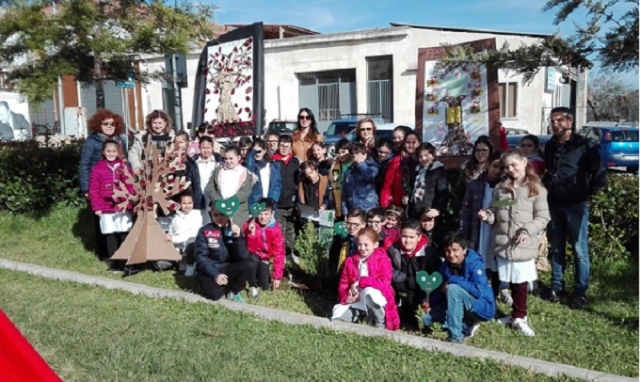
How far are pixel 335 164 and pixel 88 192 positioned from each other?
294 centimetres

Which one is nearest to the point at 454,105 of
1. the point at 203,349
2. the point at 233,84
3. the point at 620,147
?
the point at 233,84

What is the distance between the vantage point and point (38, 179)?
913 cm

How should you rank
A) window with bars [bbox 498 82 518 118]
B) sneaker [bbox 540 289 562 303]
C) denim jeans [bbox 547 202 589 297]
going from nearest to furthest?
denim jeans [bbox 547 202 589 297]
sneaker [bbox 540 289 562 303]
window with bars [bbox 498 82 518 118]

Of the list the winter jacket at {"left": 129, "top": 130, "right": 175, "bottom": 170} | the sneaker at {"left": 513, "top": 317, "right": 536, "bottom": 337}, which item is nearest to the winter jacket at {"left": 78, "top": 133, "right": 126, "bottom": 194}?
the winter jacket at {"left": 129, "top": 130, "right": 175, "bottom": 170}

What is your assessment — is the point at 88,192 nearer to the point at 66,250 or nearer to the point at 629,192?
the point at 66,250

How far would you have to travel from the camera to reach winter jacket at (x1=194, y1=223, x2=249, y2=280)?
19.1 ft

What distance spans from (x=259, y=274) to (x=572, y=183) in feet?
9.90

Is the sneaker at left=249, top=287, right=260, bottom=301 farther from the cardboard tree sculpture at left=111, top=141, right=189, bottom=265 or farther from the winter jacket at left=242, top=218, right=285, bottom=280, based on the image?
the cardboard tree sculpture at left=111, top=141, right=189, bottom=265

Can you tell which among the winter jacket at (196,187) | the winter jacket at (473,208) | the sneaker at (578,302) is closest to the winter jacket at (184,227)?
the winter jacket at (196,187)

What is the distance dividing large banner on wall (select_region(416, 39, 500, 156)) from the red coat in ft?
2.98

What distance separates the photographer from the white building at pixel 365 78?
25.4m

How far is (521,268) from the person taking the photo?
4.70 metres

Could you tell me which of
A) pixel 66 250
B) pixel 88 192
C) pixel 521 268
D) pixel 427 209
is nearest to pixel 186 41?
pixel 88 192

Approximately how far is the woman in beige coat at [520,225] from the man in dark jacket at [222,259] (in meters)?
2.38
